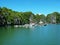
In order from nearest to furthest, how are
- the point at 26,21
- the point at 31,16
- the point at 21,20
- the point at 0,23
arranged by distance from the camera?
the point at 0,23 < the point at 21,20 < the point at 26,21 < the point at 31,16

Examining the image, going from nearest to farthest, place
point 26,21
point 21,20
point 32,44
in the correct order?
point 32,44 → point 21,20 → point 26,21

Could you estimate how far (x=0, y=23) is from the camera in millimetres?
77625

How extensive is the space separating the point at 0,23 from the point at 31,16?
153 ft

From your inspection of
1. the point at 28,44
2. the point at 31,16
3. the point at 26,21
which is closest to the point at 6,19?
the point at 26,21

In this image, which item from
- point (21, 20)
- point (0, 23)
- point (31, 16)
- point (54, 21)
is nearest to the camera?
point (0, 23)

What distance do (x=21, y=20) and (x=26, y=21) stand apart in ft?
30.6

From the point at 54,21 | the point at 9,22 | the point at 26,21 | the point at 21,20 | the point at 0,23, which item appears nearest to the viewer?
the point at 0,23

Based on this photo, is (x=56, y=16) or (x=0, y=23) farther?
(x=56, y=16)

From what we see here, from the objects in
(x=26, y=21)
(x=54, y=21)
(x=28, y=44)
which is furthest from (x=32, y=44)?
(x=54, y=21)

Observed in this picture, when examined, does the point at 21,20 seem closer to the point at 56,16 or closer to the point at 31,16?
the point at 31,16

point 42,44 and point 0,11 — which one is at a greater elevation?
point 0,11

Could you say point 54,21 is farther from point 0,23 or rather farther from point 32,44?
point 32,44

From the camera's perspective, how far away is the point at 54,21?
562ft

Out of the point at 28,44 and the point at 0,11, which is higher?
the point at 0,11
